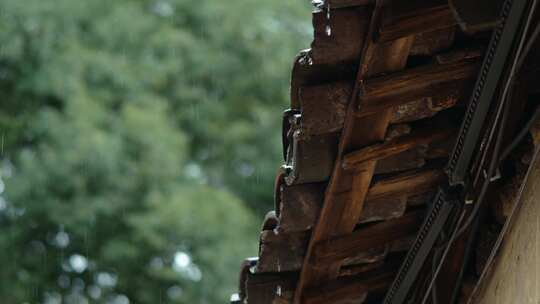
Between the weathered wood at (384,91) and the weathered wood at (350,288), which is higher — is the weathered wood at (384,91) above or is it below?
above

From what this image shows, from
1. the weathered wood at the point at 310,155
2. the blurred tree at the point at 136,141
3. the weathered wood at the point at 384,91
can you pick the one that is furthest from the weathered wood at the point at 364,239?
the blurred tree at the point at 136,141

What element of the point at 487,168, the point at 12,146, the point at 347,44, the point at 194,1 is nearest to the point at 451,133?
the point at 487,168

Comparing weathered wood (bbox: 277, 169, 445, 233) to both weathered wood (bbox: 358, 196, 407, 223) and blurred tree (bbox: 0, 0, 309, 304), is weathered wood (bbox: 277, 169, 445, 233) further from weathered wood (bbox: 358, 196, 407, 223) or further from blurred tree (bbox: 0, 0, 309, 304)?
blurred tree (bbox: 0, 0, 309, 304)

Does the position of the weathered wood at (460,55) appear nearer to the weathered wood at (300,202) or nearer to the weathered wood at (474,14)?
the weathered wood at (474,14)

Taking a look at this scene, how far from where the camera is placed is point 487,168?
2.88 m

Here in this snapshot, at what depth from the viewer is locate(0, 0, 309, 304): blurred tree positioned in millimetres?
11477

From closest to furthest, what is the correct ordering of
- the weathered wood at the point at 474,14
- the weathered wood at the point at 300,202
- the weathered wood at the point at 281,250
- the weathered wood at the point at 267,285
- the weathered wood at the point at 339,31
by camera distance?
the weathered wood at the point at 474,14 < the weathered wood at the point at 339,31 < the weathered wood at the point at 300,202 < the weathered wood at the point at 281,250 < the weathered wood at the point at 267,285

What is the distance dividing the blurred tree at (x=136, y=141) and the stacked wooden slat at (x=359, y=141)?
7922 millimetres

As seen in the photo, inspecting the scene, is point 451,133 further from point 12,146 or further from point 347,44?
point 12,146

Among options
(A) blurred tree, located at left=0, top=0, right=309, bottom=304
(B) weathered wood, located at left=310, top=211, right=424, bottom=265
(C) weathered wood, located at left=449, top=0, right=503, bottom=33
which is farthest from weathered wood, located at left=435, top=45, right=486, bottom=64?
(A) blurred tree, located at left=0, top=0, right=309, bottom=304

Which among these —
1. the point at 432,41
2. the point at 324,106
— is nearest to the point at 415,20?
the point at 432,41

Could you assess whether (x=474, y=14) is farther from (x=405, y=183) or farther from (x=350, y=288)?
(x=350, y=288)

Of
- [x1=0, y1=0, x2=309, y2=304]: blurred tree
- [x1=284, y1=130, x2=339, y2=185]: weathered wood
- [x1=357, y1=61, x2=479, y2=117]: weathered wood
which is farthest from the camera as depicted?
[x1=0, y1=0, x2=309, y2=304]: blurred tree

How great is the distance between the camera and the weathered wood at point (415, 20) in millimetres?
2570
